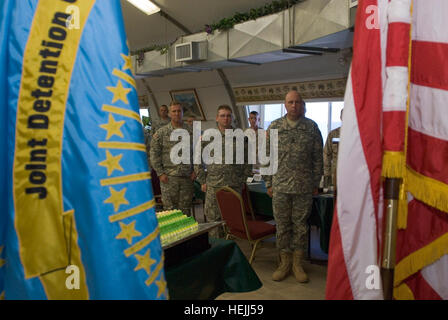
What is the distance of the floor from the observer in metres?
3.13

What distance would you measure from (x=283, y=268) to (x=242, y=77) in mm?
5561

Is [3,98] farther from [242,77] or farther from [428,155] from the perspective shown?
[242,77]

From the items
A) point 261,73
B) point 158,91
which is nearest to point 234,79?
point 261,73

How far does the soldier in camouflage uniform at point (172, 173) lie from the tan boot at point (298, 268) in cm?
139

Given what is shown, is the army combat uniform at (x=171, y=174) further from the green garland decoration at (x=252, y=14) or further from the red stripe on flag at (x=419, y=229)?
the red stripe on flag at (x=419, y=229)

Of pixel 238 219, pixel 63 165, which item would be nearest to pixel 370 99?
pixel 63 165

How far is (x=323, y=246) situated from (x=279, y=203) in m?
0.71

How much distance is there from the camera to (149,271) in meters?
0.88

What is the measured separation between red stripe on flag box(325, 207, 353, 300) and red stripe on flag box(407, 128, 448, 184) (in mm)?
332

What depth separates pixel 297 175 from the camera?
3355 millimetres

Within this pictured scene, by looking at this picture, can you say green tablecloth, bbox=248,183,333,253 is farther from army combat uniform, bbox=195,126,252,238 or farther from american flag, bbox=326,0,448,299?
american flag, bbox=326,0,448,299

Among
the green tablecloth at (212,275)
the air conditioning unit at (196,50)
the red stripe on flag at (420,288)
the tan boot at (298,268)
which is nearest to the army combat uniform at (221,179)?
the tan boot at (298,268)

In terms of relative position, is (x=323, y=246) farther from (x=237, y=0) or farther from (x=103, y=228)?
(x=237, y=0)

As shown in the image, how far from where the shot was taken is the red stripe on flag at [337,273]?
1.17m
